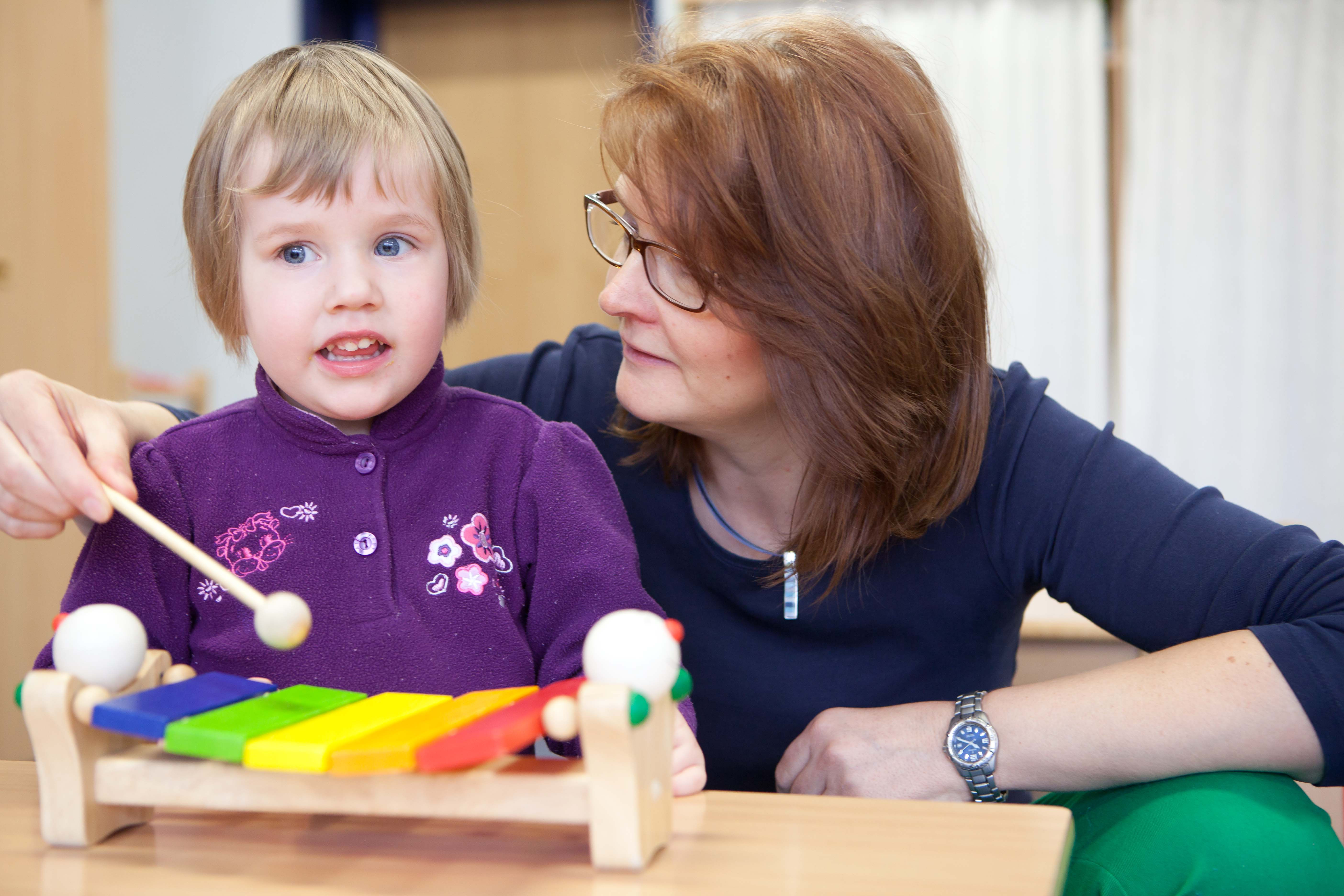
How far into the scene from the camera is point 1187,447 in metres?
2.98

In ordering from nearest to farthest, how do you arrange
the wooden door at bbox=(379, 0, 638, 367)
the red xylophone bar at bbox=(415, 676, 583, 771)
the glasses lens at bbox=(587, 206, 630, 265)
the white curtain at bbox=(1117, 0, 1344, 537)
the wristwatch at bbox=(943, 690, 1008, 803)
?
the red xylophone bar at bbox=(415, 676, 583, 771) → the wristwatch at bbox=(943, 690, 1008, 803) → the glasses lens at bbox=(587, 206, 630, 265) → the white curtain at bbox=(1117, 0, 1344, 537) → the wooden door at bbox=(379, 0, 638, 367)

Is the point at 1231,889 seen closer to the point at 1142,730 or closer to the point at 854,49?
the point at 1142,730

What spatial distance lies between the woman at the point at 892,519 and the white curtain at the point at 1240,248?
80.3 inches

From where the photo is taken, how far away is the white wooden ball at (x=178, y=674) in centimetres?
74

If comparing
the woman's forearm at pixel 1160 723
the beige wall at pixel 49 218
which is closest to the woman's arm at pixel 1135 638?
the woman's forearm at pixel 1160 723

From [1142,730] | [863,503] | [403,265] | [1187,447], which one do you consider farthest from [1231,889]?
[1187,447]

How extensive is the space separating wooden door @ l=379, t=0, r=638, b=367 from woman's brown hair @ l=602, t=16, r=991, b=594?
258 cm

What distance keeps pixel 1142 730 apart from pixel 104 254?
2633 millimetres

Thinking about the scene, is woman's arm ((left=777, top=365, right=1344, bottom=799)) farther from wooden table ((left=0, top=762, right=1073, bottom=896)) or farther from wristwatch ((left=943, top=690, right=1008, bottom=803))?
wooden table ((left=0, top=762, right=1073, bottom=896))

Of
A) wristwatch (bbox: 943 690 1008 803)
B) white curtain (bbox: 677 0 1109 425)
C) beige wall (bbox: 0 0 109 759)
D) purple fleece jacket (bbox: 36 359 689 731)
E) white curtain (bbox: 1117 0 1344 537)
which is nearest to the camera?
purple fleece jacket (bbox: 36 359 689 731)

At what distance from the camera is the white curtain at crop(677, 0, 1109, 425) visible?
9.95 feet

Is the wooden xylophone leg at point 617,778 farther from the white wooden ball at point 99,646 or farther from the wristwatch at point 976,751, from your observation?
the wristwatch at point 976,751

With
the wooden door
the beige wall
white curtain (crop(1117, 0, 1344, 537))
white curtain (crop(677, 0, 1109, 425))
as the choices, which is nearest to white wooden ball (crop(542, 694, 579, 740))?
the beige wall

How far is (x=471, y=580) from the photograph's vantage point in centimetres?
89
